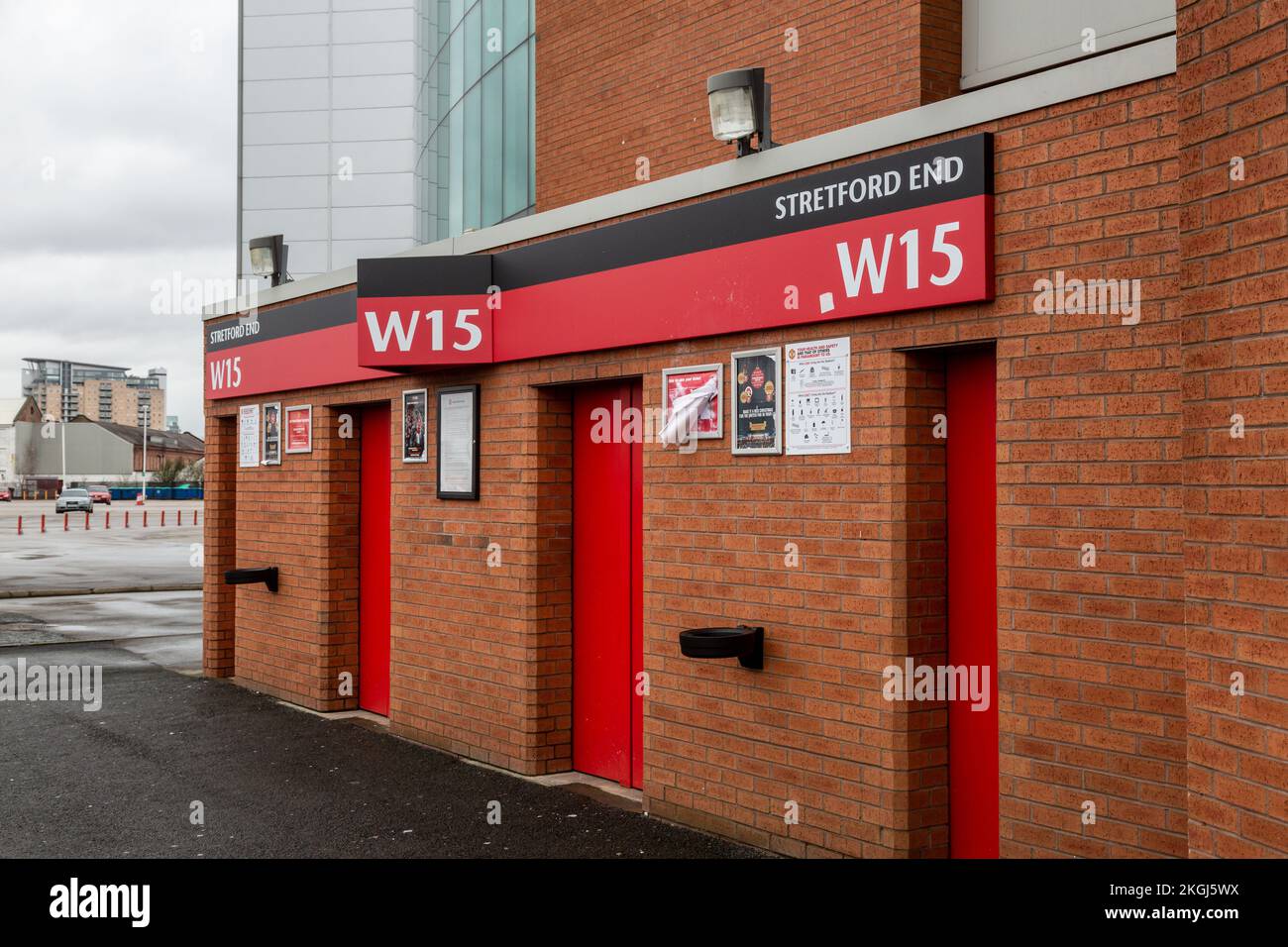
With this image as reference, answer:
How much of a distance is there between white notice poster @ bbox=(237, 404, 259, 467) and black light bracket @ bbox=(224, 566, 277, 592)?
3.61 feet

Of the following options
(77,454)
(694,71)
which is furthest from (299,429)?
(77,454)

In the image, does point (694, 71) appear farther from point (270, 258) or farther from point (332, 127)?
point (332, 127)

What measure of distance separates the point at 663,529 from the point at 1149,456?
2.84 m

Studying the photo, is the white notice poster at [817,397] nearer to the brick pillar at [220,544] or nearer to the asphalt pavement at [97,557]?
the brick pillar at [220,544]

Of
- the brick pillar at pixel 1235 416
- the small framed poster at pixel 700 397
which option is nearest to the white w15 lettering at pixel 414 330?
the small framed poster at pixel 700 397

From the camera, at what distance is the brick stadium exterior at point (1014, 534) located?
3213 millimetres

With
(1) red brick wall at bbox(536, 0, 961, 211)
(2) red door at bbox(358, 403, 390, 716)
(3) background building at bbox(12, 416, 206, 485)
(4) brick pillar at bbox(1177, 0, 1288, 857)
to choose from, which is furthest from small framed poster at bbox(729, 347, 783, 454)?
(3) background building at bbox(12, 416, 206, 485)

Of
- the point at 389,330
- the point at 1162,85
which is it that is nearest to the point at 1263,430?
the point at 1162,85

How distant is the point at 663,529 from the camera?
21.1 feet

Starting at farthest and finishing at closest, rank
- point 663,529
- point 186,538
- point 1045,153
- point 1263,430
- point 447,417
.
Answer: point 186,538
point 447,417
point 663,529
point 1045,153
point 1263,430

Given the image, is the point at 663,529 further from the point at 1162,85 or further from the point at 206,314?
the point at 206,314

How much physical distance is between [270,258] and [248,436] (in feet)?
5.57

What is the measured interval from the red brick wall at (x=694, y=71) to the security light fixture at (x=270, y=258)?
2498mm

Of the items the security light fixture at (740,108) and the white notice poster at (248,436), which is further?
the white notice poster at (248,436)
